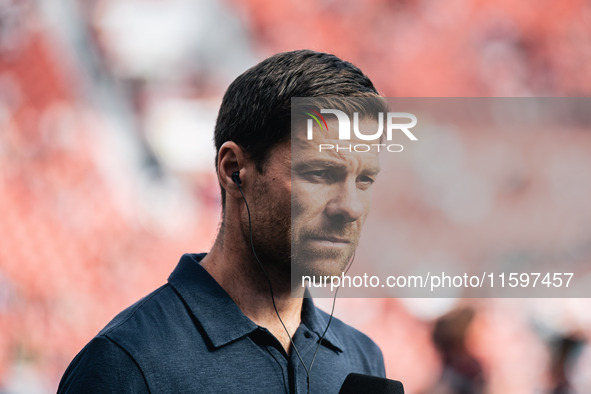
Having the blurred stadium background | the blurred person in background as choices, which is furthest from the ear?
the blurred person in background

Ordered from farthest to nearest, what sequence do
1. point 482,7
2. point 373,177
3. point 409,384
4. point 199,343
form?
1. point 482,7
2. point 409,384
3. point 373,177
4. point 199,343

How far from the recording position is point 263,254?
982mm

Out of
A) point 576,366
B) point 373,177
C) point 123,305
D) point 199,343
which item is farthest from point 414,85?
point 199,343

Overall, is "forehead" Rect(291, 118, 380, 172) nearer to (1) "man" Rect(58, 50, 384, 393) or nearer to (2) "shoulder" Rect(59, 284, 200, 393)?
(1) "man" Rect(58, 50, 384, 393)

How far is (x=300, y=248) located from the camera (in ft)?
3.16

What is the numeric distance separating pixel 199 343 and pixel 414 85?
7.32 feet

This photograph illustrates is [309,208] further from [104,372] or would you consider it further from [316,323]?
[104,372]

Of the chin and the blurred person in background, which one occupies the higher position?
the chin

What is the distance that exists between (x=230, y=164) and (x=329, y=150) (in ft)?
0.55

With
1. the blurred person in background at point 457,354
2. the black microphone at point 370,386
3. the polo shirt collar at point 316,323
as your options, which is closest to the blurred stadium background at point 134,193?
the blurred person in background at point 457,354

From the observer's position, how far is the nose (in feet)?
3.14

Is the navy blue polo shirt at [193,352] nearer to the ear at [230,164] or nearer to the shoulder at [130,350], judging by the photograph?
the shoulder at [130,350]

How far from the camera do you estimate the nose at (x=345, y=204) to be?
37.7 inches

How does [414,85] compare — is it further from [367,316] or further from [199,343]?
[199,343]
